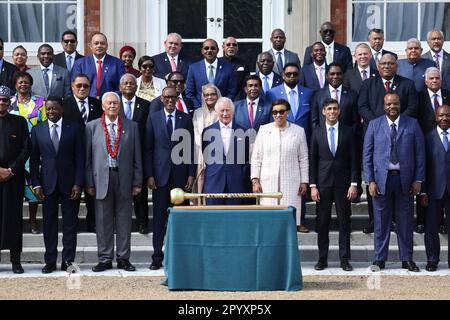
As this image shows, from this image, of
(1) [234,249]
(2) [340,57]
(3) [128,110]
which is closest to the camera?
(1) [234,249]

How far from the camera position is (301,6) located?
17969 mm

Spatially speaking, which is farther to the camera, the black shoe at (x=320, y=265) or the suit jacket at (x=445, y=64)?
the suit jacket at (x=445, y=64)

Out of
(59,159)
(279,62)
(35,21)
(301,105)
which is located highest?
(35,21)

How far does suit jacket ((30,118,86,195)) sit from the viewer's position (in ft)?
46.1

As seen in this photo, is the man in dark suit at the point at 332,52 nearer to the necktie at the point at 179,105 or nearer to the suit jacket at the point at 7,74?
the necktie at the point at 179,105

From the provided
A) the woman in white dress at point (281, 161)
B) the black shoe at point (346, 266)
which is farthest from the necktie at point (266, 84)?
the black shoe at point (346, 266)

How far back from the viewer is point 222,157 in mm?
14352

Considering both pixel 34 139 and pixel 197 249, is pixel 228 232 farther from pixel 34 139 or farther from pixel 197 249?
pixel 34 139

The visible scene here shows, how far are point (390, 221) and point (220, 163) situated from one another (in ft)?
6.64

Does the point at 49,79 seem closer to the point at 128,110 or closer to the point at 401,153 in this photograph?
the point at 128,110

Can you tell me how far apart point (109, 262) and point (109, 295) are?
168 centimetres

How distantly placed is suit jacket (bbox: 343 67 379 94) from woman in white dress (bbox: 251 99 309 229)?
1.38 metres

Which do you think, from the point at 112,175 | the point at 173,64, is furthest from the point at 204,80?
the point at 112,175

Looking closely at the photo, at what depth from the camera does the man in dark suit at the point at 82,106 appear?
14602 mm
